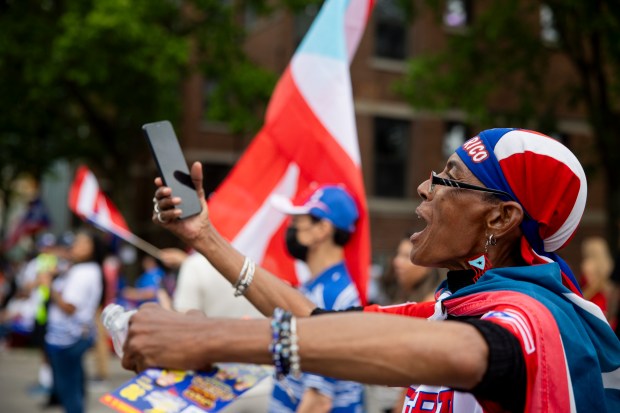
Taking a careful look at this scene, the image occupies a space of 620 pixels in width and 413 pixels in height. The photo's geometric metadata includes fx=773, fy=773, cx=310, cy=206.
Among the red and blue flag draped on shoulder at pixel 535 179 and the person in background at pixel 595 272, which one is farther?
the person in background at pixel 595 272

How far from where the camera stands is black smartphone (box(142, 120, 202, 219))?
2141mm

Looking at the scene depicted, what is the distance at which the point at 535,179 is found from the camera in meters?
1.81

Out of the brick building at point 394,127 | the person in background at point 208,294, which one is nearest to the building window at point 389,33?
the brick building at point 394,127

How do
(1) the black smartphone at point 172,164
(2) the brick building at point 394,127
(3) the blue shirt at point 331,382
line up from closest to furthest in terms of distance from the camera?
(1) the black smartphone at point 172,164 → (3) the blue shirt at point 331,382 → (2) the brick building at point 394,127

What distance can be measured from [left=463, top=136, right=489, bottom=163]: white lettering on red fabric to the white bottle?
0.89 m

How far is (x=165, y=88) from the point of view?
18047 mm

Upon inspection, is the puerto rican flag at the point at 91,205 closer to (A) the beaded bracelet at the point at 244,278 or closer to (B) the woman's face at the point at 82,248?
(B) the woman's face at the point at 82,248

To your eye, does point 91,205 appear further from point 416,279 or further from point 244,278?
point 244,278

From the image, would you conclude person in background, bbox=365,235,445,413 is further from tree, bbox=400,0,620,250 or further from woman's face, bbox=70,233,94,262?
tree, bbox=400,0,620,250

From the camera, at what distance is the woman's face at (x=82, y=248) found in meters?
7.54

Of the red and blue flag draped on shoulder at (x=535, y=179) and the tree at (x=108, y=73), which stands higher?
the red and blue flag draped on shoulder at (x=535, y=179)

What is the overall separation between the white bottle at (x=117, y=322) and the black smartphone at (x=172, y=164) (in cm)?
52

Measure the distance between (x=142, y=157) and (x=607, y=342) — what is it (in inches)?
1056

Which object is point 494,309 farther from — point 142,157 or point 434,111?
point 142,157
